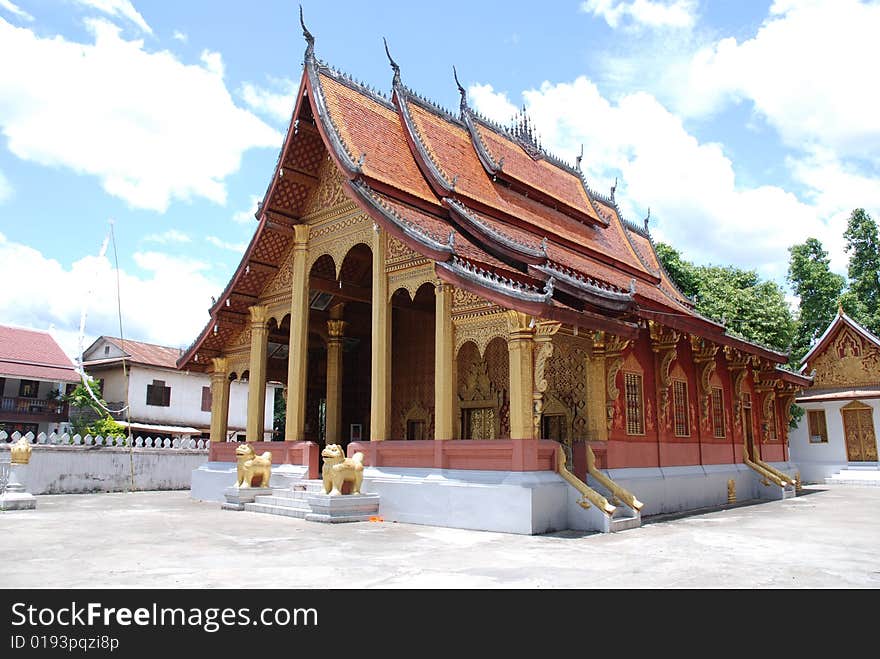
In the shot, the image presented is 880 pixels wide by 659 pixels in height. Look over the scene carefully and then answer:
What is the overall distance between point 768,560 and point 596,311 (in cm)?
473

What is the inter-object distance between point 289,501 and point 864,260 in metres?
29.2

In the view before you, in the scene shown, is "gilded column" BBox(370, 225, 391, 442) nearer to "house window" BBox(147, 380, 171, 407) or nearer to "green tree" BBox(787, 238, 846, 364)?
"house window" BBox(147, 380, 171, 407)

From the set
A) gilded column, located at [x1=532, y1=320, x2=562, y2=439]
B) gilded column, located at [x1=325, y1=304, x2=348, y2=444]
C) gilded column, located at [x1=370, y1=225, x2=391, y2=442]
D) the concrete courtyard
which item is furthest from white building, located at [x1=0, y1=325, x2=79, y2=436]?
gilded column, located at [x1=532, y1=320, x2=562, y2=439]

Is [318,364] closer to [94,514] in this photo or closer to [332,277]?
[332,277]

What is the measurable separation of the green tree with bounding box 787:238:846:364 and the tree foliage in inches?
240

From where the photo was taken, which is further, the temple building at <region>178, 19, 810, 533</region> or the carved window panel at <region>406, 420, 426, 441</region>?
the carved window panel at <region>406, 420, 426, 441</region>

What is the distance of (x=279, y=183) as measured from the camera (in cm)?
1338

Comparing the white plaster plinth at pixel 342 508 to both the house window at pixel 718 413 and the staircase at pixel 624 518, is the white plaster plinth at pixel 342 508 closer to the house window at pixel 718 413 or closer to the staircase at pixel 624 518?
the staircase at pixel 624 518

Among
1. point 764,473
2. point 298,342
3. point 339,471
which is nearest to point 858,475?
point 764,473

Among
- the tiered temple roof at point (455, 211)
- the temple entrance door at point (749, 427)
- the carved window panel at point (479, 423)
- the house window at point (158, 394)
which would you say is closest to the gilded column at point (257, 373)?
the tiered temple roof at point (455, 211)

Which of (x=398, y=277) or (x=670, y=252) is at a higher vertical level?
(x=670, y=252)

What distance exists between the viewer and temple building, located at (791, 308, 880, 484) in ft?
77.4

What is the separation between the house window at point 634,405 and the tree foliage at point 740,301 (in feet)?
35.1
